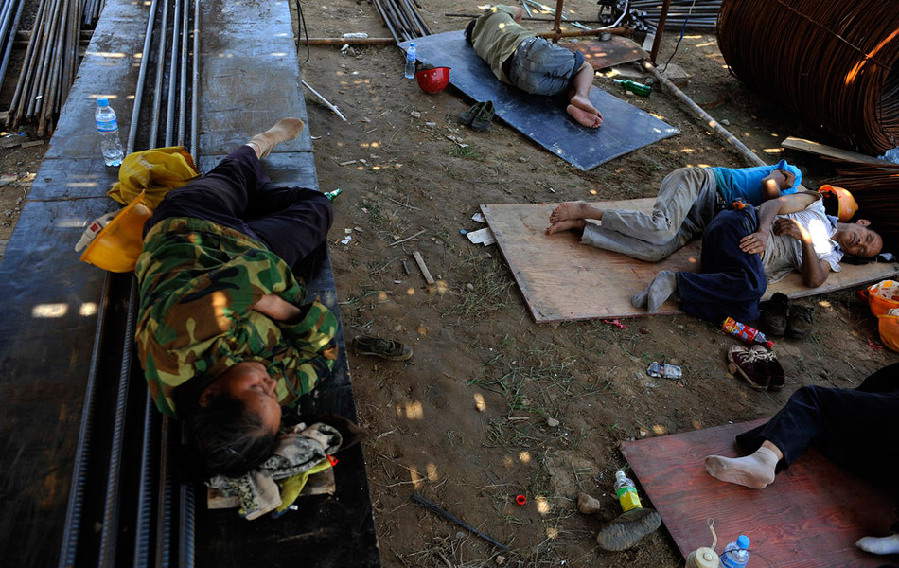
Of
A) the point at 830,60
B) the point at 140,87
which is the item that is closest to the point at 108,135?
the point at 140,87

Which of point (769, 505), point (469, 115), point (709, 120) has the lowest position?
point (769, 505)

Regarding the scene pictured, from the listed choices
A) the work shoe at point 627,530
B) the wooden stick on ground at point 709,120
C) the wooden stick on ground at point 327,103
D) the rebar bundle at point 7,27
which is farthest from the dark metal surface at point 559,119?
the rebar bundle at point 7,27

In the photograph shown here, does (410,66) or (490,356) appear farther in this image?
(410,66)

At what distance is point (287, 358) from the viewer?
2.34m

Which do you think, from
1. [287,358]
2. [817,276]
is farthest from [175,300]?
[817,276]

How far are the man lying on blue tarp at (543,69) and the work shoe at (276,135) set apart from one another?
2823 millimetres

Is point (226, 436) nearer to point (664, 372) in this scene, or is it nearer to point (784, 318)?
point (664, 372)

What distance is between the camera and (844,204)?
455cm

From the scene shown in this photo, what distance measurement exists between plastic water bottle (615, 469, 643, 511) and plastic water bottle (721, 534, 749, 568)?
1.33ft

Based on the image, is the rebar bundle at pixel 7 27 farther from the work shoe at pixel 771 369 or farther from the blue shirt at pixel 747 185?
the work shoe at pixel 771 369

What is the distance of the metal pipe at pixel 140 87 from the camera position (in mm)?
3793

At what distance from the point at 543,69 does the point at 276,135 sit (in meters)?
3.12

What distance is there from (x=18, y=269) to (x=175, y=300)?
1.50 meters

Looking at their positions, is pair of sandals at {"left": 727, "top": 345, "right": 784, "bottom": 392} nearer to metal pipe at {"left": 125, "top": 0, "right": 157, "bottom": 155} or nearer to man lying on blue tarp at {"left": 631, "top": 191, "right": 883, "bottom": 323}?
man lying on blue tarp at {"left": 631, "top": 191, "right": 883, "bottom": 323}
